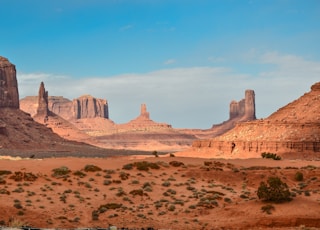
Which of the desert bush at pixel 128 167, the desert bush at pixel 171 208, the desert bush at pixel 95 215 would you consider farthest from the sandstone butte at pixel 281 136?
the desert bush at pixel 95 215

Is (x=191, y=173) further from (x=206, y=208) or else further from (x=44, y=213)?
(x=44, y=213)

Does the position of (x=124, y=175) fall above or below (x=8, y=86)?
below

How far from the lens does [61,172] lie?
3747 centimetres

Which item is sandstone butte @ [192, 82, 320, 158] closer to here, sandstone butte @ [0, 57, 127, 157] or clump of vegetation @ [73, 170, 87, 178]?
sandstone butte @ [0, 57, 127, 157]

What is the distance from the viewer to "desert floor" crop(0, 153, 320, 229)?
91.4ft

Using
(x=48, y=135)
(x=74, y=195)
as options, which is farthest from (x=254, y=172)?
(x=48, y=135)

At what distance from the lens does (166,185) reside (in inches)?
1433

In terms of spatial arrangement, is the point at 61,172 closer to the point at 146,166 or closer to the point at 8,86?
the point at 146,166

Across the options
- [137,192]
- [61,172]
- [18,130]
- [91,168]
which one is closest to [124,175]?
[91,168]

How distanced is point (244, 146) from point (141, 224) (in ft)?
205

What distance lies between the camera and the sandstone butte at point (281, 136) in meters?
81.2

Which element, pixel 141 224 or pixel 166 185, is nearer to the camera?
pixel 141 224

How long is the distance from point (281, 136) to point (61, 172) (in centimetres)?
5574

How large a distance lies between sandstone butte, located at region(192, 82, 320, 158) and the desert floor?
1564 inches
